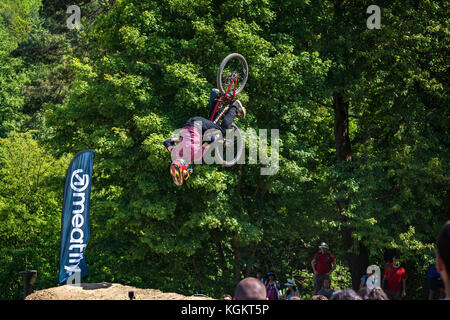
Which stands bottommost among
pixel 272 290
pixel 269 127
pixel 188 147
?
pixel 272 290

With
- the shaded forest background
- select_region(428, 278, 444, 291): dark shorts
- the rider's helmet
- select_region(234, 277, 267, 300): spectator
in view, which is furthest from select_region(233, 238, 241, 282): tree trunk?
select_region(234, 277, 267, 300): spectator

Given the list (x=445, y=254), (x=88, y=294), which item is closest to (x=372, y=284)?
(x=88, y=294)

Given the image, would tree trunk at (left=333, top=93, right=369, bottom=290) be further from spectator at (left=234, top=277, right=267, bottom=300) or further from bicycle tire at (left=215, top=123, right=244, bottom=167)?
spectator at (left=234, top=277, right=267, bottom=300)

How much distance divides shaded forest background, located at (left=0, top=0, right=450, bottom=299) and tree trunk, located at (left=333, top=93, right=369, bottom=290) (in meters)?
0.05

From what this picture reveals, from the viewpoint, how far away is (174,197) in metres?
17.3

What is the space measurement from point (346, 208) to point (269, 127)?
3.69m

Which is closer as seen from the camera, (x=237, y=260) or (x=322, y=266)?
(x=322, y=266)

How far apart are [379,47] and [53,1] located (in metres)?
16.2

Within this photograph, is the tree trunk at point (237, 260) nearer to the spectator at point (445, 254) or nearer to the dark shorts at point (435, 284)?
the dark shorts at point (435, 284)

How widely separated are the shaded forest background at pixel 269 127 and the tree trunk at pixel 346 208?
0.17 feet

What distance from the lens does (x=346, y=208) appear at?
17812 millimetres

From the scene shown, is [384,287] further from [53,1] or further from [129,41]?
[53,1]

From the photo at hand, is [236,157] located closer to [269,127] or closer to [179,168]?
[179,168]
